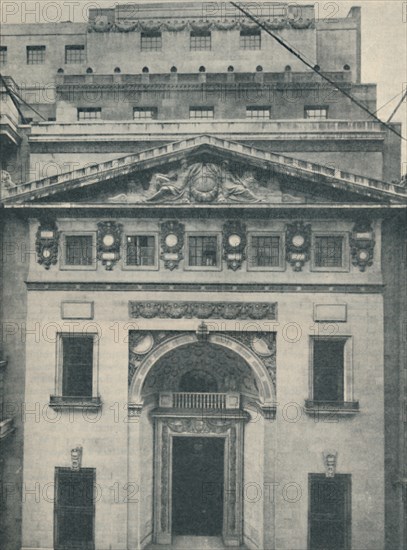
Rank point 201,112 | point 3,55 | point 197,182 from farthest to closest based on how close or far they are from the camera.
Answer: point 3,55 → point 201,112 → point 197,182

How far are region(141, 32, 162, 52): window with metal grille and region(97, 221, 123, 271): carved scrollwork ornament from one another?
12.7 metres

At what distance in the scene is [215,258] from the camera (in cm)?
2055

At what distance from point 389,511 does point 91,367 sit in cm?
1309

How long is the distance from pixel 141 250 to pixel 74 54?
1617cm

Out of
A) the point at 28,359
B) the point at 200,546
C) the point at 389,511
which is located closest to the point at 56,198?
the point at 28,359

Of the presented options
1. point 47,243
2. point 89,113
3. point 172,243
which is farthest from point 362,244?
point 89,113

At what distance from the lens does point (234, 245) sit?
2031 centimetres

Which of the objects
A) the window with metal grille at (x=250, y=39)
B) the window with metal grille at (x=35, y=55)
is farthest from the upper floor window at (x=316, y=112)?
the window with metal grille at (x=35, y=55)

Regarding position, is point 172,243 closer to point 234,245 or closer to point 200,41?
point 234,245

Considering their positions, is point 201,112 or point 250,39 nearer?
point 201,112

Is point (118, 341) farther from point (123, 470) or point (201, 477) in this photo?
point (201, 477)

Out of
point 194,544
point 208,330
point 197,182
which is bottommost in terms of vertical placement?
point 194,544

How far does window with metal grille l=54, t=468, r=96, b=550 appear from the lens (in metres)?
20.2

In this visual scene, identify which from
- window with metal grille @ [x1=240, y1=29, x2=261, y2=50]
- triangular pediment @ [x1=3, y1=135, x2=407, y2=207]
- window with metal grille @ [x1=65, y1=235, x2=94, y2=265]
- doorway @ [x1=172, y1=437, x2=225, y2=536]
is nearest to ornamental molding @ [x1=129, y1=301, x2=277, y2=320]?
window with metal grille @ [x1=65, y1=235, x2=94, y2=265]
